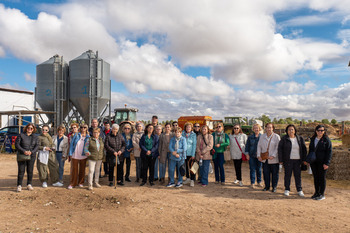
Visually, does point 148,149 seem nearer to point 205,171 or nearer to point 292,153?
point 205,171

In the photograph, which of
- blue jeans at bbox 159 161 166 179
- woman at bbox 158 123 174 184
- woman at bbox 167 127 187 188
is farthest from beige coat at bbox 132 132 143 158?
woman at bbox 167 127 187 188

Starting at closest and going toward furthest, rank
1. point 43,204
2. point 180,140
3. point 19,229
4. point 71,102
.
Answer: point 19,229
point 43,204
point 180,140
point 71,102

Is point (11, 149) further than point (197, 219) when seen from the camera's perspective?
Yes

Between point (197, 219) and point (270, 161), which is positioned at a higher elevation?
point (270, 161)

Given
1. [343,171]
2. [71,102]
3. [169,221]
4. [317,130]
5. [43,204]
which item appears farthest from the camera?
[71,102]

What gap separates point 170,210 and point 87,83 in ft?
43.2

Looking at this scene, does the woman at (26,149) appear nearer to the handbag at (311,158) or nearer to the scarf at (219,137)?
the scarf at (219,137)

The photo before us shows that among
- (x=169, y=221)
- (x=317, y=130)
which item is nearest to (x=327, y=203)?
(x=317, y=130)

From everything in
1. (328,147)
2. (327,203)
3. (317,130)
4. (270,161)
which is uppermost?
(317,130)

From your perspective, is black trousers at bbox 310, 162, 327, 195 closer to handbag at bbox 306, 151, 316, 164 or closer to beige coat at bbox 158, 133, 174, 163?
handbag at bbox 306, 151, 316, 164

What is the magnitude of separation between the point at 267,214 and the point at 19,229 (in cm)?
436

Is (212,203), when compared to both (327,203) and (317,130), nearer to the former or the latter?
(327,203)

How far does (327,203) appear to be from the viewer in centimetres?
544

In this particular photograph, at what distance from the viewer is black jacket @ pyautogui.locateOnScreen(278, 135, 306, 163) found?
19.3ft
